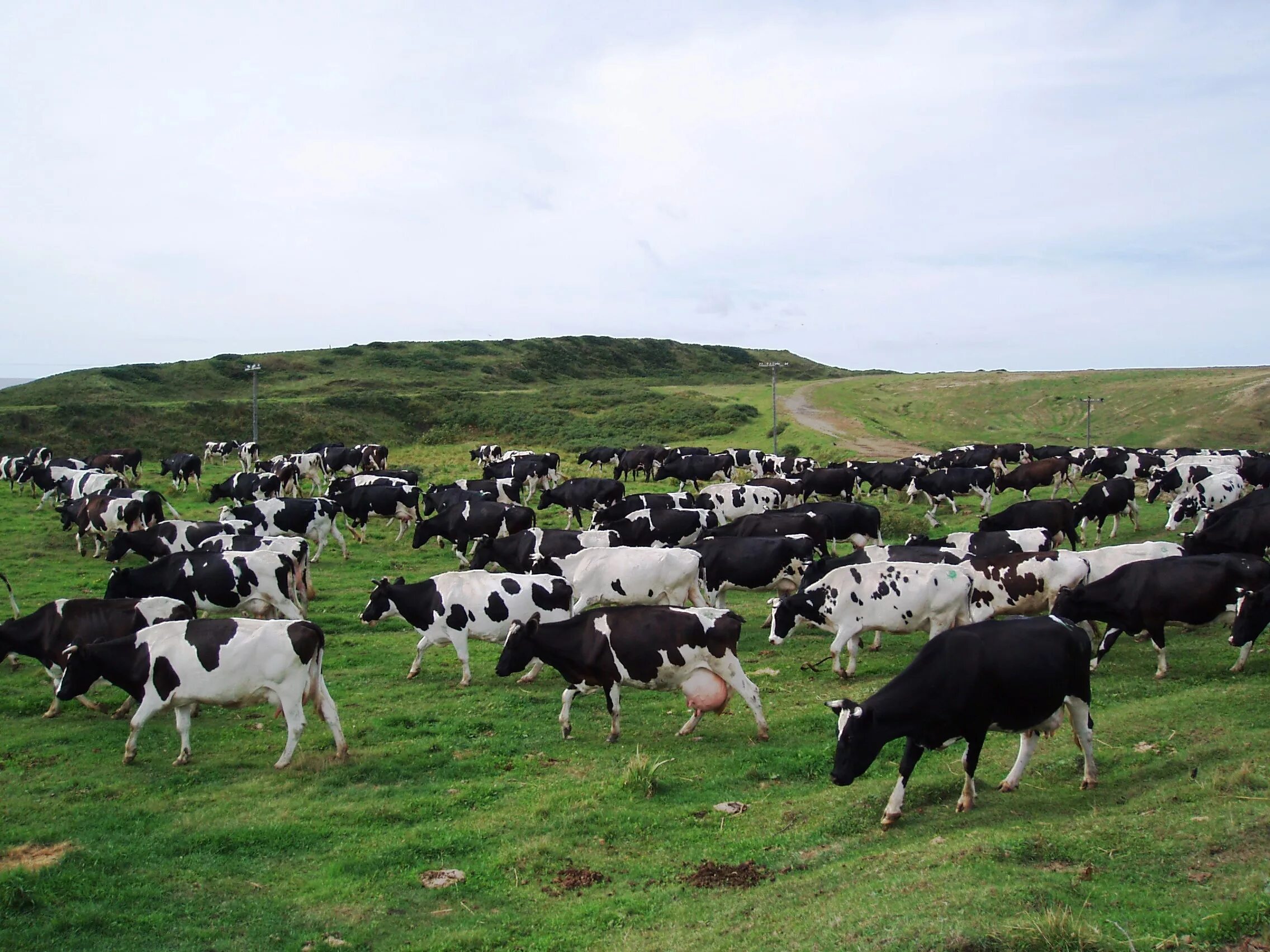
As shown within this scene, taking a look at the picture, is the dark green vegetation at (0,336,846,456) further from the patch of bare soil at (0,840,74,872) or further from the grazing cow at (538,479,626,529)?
the patch of bare soil at (0,840,74,872)

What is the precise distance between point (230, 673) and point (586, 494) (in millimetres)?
20179

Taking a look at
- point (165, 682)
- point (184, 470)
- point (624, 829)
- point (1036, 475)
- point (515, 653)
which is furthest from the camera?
point (184, 470)

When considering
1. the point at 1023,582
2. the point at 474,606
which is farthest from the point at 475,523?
the point at 1023,582

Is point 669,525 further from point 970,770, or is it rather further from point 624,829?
point 970,770

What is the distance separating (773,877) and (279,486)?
95.5 feet

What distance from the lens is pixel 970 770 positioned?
357 inches

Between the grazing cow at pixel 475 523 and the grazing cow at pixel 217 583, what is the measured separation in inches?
300

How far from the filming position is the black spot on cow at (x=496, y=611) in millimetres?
15781

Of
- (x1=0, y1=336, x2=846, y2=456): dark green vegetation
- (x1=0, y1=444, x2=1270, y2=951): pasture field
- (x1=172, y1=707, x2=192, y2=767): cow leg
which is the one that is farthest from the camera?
(x1=0, y1=336, x2=846, y2=456): dark green vegetation

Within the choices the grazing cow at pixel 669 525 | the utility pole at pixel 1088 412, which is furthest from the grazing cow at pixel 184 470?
the utility pole at pixel 1088 412

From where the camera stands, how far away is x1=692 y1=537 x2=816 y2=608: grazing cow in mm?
18844

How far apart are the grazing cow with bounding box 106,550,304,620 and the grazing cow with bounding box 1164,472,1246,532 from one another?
2298 cm

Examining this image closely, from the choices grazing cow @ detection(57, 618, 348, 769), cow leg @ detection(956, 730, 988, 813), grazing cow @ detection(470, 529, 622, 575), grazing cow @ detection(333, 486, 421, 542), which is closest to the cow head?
grazing cow @ detection(57, 618, 348, 769)

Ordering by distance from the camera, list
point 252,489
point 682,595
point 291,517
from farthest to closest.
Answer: point 252,489 < point 291,517 < point 682,595
